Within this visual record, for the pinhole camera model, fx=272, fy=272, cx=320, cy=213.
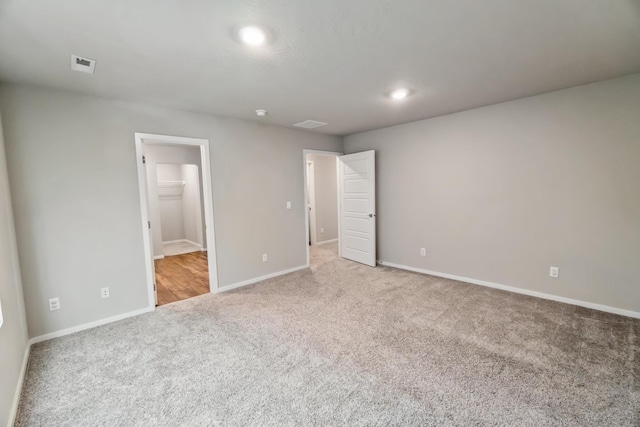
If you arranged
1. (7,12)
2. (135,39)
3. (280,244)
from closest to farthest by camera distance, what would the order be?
(7,12) → (135,39) → (280,244)

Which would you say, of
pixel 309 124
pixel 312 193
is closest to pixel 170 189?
pixel 312 193

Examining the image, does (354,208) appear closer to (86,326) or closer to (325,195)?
(325,195)

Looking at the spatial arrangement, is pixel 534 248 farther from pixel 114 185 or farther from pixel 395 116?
pixel 114 185

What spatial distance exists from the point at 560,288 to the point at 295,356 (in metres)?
3.18

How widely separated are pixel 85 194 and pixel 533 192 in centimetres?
504

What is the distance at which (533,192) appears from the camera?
3.29 meters

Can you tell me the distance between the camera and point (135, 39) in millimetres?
1799

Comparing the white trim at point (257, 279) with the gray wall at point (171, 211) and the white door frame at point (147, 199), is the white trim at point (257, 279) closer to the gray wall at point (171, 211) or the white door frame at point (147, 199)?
the white door frame at point (147, 199)

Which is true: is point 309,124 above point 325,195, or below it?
above

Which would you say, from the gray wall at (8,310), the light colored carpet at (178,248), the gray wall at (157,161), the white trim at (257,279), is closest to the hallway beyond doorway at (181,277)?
the white trim at (257,279)

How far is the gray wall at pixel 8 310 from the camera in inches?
66.5

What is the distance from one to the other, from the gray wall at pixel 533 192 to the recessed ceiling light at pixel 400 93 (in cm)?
127

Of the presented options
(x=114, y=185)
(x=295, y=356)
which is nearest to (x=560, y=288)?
(x=295, y=356)

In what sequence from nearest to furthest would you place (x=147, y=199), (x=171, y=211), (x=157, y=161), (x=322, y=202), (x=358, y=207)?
(x=147, y=199), (x=358, y=207), (x=157, y=161), (x=322, y=202), (x=171, y=211)
